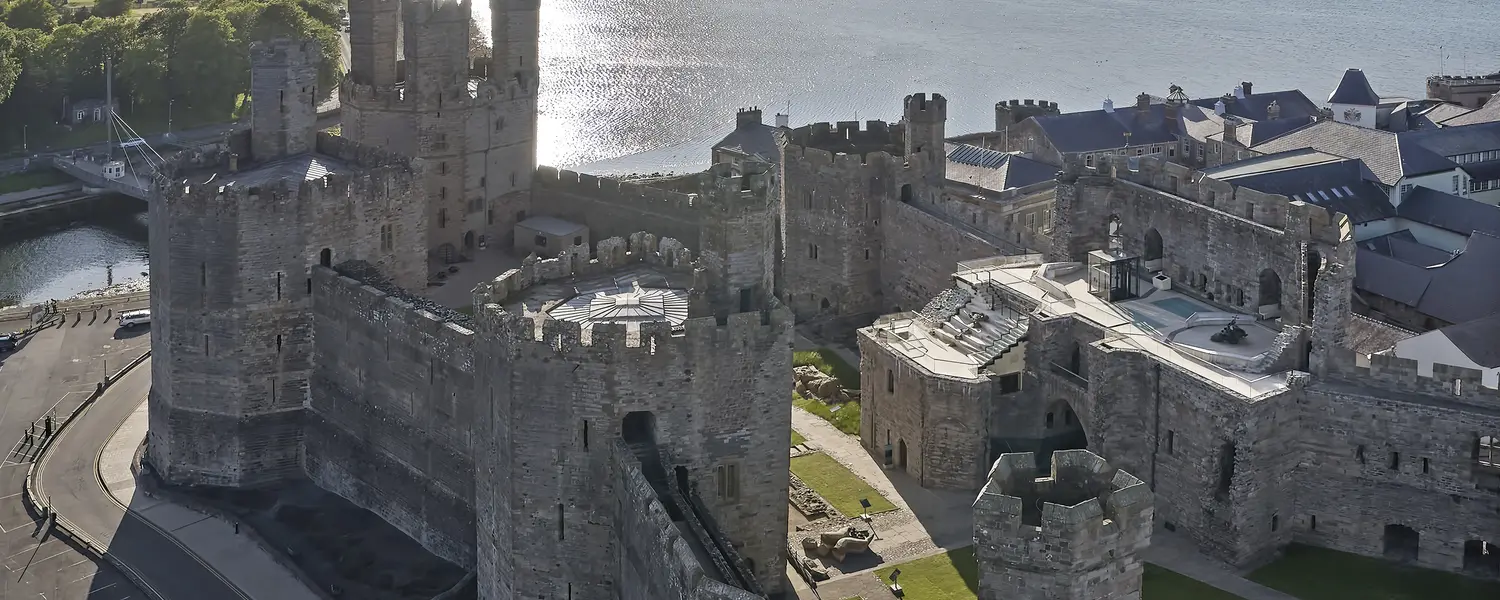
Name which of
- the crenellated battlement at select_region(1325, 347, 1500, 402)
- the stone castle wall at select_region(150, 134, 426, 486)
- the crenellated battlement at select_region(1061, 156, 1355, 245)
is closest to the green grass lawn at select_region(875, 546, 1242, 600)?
the crenellated battlement at select_region(1325, 347, 1500, 402)

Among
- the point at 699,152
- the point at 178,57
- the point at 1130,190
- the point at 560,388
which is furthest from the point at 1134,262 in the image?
the point at 178,57

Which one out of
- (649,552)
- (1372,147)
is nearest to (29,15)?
(1372,147)

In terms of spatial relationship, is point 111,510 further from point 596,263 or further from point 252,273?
point 596,263

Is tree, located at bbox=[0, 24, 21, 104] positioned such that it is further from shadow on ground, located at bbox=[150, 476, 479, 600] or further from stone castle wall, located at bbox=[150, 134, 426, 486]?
shadow on ground, located at bbox=[150, 476, 479, 600]

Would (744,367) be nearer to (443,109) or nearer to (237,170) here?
(237,170)

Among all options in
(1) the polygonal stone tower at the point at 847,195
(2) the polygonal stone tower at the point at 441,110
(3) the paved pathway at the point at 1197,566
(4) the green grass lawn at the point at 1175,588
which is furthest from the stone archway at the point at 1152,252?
(2) the polygonal stone tower at the point at 441,110

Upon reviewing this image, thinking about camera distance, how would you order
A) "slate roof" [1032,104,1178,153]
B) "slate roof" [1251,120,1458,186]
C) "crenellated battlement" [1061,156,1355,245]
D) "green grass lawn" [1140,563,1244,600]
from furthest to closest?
"slate roof" [1032,104,1178,153]
"slate roof" [1251,120,1458,186]
"crenellated battlement" [1061,156,1355,245]
"green grass lawn" [1140,563,1244,600]

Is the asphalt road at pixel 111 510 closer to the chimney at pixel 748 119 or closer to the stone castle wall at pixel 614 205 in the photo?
the stone castle wall at pixel 614 205
